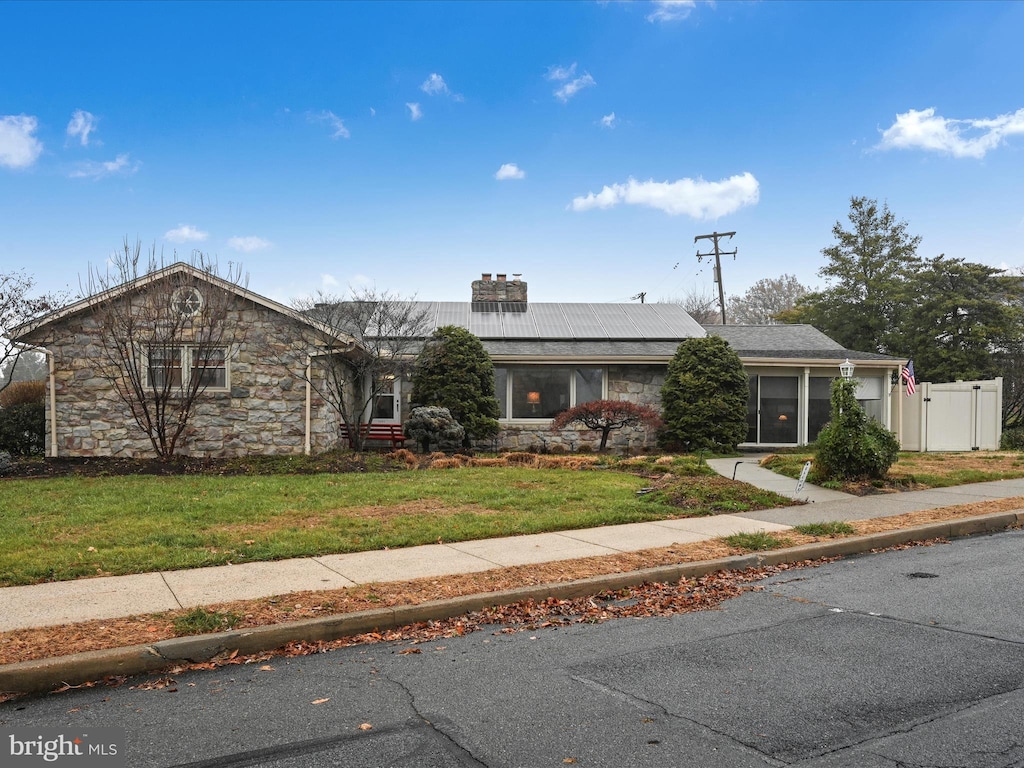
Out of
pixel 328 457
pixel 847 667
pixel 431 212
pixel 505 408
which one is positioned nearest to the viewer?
pixel 847 667

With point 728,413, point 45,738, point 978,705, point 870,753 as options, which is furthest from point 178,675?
point 728,413

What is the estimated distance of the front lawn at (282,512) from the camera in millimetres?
7148

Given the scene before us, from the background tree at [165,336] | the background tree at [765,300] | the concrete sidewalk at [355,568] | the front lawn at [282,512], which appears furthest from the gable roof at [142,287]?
the background tree at [765,300]

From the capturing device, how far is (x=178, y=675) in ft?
14.9

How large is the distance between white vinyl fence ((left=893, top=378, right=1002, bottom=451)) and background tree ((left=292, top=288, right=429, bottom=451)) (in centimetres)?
1371

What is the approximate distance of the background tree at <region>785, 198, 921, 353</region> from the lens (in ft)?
117

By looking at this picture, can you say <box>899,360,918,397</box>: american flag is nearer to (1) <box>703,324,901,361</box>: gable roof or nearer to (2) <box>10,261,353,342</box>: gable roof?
(1) <box>703,324,901,361</box>: gable roof

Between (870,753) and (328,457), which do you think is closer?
(870,753)

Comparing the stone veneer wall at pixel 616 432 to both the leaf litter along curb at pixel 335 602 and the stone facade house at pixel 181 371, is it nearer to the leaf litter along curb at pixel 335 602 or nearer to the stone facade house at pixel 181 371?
the stone facade house at pixel 181 371

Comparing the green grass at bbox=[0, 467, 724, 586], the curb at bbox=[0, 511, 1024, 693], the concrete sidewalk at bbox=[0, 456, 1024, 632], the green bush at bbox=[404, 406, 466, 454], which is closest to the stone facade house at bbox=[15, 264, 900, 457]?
the green bush at bbox=[404, 406, 466, 454]

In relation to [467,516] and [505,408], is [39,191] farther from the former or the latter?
[467,516]

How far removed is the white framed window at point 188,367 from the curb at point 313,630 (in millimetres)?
10764

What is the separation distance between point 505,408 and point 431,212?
704 cm

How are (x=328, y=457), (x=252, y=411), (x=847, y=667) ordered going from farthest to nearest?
(x=252, y=411) → (x=328, y=457) → (x=847, y=667)
